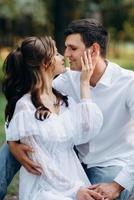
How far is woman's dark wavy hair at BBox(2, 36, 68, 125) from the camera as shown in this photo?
163 inches

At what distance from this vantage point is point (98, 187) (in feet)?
13.5

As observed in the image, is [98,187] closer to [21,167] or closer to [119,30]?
[21,167]

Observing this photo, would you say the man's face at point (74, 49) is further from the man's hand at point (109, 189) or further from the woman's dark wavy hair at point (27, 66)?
the man's hand at point (109, 189)

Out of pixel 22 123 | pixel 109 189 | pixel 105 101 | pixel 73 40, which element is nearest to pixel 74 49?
pixel 73 40

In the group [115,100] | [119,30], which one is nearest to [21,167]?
[115,100]

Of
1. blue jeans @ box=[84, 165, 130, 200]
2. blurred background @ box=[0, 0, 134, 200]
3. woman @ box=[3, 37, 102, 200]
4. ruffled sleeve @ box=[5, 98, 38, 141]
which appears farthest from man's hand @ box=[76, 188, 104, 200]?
blurred background @ box=[0, 0, 134, 200]

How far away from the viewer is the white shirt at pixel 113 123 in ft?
14.4

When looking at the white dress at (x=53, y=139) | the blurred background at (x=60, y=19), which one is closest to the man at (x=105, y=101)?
the white dress at (x=53, y=139)

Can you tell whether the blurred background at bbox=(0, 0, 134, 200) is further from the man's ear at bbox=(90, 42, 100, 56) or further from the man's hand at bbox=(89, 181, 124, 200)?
the man's hand at bbox=(89, 181, 124, 200)

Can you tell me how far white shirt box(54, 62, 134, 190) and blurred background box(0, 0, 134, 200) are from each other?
103 inches

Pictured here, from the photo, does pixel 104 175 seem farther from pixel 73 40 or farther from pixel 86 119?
pixel 73 40

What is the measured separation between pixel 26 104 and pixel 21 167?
1.59ft

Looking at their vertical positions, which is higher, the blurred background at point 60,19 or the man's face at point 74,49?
the man's face at point 74,49

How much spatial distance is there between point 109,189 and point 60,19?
10.6 metres
